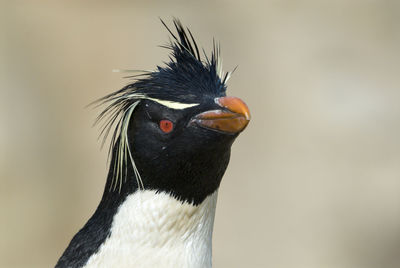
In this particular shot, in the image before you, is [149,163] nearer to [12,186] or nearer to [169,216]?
[169,216]

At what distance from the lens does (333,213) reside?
4.55 m

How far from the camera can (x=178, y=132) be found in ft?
5.97

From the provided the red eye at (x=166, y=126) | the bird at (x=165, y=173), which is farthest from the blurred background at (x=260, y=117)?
the red eye at (x=166, y=126)

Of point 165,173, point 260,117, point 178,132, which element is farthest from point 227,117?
point 260,117

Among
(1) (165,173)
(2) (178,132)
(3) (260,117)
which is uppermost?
(2) (178,132)

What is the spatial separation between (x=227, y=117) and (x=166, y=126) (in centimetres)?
21

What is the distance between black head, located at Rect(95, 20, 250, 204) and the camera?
69.9 inches

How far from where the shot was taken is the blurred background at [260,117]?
4516mm

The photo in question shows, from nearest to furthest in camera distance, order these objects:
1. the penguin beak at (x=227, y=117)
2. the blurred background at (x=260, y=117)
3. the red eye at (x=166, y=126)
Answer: the penguin beak at (x=227, y=117)
the red eye at (x=166, y=126)
the blurred background at (x=260, y=117)

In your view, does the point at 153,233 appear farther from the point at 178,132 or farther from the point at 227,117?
the point at 227,117

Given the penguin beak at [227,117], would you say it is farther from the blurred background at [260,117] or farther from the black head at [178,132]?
the blurred background at [260,117]

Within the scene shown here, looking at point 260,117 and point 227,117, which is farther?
point 260,117

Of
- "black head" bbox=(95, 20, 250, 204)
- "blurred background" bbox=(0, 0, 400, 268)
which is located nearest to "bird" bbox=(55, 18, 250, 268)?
"black head" bbox=(95, 20, 250, 204)

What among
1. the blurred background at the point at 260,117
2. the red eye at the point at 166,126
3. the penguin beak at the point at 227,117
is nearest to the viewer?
the penguin beak at the point at 227,117
